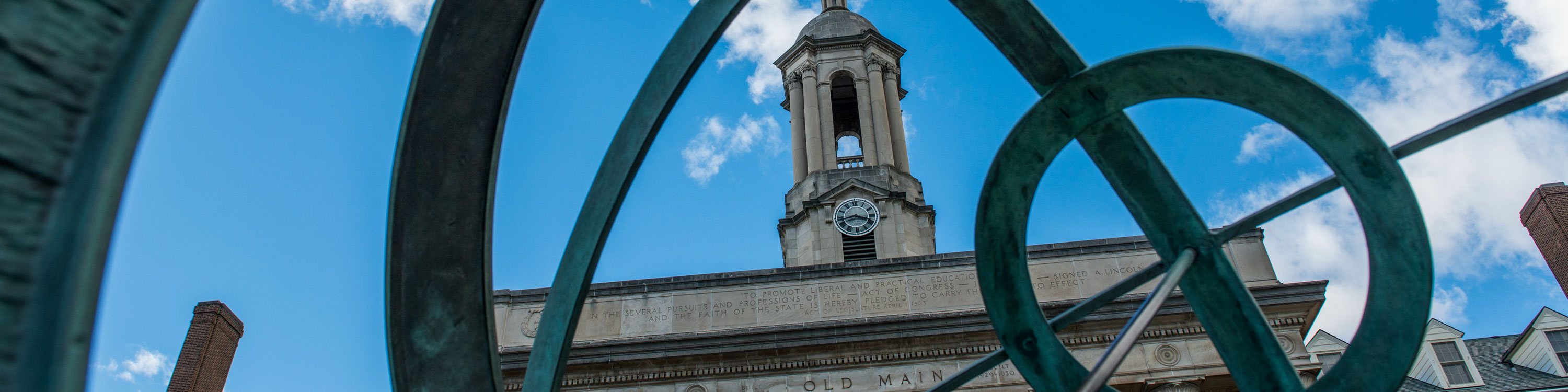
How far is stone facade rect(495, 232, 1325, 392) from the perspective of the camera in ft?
59.9

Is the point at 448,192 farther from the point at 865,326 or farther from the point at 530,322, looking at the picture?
the point at 530,322

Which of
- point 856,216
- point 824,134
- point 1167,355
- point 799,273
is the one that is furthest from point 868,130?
point 1167,355

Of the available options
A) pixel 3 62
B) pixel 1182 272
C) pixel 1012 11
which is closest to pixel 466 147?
pixel 1012 11

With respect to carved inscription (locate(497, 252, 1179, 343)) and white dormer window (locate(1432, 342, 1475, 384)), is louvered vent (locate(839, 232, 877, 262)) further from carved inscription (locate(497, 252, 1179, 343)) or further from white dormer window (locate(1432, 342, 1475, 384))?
white dormer window (locate(1432, 342, 1475, 384))

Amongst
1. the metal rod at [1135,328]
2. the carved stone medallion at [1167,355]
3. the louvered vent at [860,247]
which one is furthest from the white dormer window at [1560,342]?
the metal rod at [1135,328]

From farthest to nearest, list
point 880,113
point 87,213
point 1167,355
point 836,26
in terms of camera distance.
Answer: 1. point 836,26
2. point 880,113
3. point 1167,355
4. point 87,213

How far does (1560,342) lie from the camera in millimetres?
27922

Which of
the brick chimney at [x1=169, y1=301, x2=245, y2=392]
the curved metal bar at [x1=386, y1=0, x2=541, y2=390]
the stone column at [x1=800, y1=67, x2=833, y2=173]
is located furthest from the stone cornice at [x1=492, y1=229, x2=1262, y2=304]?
the curved metal bar at [x1=386, y1=0, x2=541, y2=390]

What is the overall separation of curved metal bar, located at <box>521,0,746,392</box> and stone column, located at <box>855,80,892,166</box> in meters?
25.3

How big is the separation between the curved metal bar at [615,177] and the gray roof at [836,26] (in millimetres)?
29779

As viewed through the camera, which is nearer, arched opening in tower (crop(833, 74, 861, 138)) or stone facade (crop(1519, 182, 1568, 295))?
stone facade (crop(1519, 182, 1568, 295))

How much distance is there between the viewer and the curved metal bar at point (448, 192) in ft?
17.2

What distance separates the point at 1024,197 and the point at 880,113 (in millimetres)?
26189

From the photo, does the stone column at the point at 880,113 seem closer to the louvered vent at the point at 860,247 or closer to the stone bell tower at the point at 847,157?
the stone bell tower at the point at 847,157
